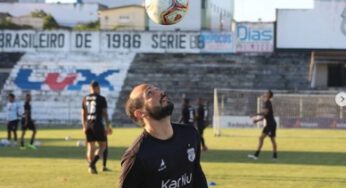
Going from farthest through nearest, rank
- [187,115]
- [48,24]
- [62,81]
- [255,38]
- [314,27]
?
[48,24] < [255,38] < [314,27] < [62,81] < [187,115]

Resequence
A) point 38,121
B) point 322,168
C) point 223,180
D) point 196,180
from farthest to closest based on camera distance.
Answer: point 38,121 → point 322,168 → point 223,180 → point 196,180

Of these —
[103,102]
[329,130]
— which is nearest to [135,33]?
[329,130]

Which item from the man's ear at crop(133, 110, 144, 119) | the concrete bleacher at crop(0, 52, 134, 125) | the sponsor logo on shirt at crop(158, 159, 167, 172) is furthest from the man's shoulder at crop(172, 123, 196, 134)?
the concrete bleacher at crop(0, 52, 134, 125)

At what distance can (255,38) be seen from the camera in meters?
51.2

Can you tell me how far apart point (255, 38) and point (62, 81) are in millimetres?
13339

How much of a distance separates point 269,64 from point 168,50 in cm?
732

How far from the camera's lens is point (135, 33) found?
53.5 m

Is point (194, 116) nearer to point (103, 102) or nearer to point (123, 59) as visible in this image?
point (103, 102)

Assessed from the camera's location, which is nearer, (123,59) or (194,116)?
(194,116)

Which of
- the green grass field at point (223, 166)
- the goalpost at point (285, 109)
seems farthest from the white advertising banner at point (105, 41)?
the green grass field at point (223, 166)

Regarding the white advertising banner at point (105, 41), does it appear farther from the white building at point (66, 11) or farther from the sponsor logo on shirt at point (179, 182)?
the sponsor logo on shirt at point (179, 182)

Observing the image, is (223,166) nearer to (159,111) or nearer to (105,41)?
(159,111)

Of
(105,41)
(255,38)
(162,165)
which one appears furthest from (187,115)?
(105,41)

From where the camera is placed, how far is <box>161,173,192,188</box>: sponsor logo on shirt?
539cm
